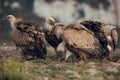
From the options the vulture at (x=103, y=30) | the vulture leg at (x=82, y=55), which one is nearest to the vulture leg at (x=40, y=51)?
the vulture leg at (x=82, y=55)

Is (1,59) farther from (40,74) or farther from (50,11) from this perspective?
(50,11)

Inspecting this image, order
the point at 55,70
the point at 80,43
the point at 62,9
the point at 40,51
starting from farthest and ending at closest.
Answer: the point at 62,9
the point at 40,51
the point at 80,43
the point at 55,70

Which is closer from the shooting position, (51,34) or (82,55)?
(82,55)

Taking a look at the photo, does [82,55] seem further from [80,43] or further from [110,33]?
[110,33]

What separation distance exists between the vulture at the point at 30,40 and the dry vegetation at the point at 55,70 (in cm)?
42

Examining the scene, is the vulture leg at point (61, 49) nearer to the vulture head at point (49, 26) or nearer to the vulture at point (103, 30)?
the vulture head at point (49, 26)

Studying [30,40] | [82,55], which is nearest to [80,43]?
[82,55]

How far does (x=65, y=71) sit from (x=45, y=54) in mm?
1878

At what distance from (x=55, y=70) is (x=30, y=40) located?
1.71 m

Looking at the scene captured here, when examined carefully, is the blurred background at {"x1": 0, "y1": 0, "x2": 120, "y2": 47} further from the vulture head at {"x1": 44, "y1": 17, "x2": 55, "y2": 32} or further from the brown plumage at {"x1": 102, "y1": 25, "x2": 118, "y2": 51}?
the brown plumage at {"x1": 102, "y1": 25, "x2": 118, "y2": 51}

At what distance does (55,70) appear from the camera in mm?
15227

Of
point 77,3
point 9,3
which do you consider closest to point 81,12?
point 77,3

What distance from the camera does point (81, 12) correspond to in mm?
33250

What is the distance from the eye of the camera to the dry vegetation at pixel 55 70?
45.2 feet
